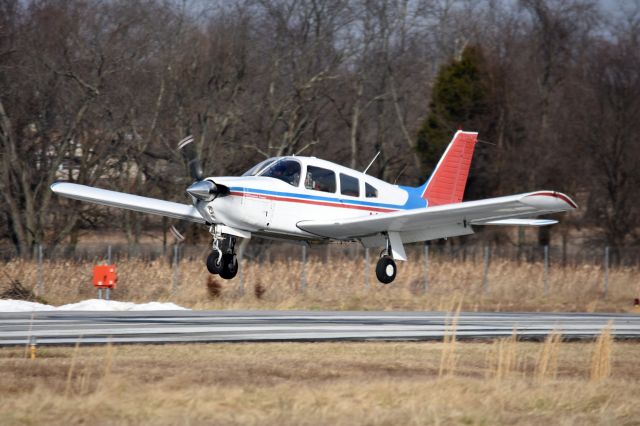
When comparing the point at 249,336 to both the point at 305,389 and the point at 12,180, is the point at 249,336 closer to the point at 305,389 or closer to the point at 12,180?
the point at 305,389

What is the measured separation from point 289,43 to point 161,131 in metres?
9.49

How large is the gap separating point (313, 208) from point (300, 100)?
82.1ft

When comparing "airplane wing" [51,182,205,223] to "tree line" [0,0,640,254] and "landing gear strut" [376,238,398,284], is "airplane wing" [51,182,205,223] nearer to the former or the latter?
"landing gear strut" [376,238,398,284]

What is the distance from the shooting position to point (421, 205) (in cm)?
2314

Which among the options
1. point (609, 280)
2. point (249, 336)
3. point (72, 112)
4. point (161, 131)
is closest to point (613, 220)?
point (609, 280)

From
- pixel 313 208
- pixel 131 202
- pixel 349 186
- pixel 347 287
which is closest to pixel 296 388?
pixel 313 208

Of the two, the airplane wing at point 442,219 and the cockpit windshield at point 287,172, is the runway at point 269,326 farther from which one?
the cockpit windshield at point 287,172

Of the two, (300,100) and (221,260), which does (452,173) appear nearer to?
(221,260)

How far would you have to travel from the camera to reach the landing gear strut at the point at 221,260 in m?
19.7

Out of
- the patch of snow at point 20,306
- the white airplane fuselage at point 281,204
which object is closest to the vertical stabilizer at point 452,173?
the white airplane fuselage at point 281,204

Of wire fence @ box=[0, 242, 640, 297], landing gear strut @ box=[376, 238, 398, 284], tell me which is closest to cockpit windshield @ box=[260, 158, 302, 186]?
landing gear strut @ box=[376, 238, 398, 284]

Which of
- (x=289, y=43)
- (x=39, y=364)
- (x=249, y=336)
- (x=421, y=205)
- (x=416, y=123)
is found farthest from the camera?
(x=416, y=123)

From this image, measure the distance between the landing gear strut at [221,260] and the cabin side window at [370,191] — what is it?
10.7ft

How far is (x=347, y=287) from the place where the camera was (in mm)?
34531
